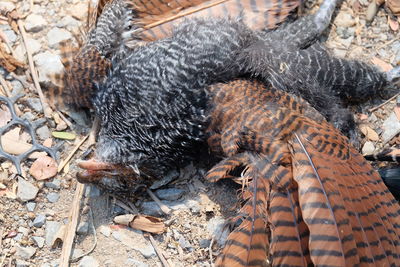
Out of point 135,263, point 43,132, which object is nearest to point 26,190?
point 43,132

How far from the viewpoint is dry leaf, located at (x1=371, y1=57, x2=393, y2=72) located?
476cm

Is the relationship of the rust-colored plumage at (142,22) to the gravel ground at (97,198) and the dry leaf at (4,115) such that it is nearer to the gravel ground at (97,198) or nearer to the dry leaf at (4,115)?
the gravel ground at (97,198)

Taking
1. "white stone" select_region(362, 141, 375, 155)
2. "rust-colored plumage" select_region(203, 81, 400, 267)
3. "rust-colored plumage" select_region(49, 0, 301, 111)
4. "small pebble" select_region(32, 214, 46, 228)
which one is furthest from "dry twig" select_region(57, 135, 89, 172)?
"white stone" select_region(362, 141, 375, 155)

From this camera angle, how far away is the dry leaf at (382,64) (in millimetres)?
4762

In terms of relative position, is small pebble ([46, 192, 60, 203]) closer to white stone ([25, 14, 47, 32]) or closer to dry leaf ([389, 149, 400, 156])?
white stone ([25, 14, 47, 32])

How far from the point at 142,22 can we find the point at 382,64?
1902 mm

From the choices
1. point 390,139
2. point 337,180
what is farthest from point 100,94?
point 390,139

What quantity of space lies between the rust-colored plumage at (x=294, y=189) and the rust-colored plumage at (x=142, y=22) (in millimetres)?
691

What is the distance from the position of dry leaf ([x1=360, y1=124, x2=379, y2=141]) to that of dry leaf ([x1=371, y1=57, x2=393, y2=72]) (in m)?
0.49

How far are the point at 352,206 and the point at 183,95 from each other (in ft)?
4.28

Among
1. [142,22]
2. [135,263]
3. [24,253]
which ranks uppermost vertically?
[142,22]

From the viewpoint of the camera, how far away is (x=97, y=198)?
4406 millimetres

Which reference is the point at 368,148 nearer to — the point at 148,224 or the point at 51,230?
the point at 148,224

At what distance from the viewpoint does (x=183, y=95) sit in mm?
4008
